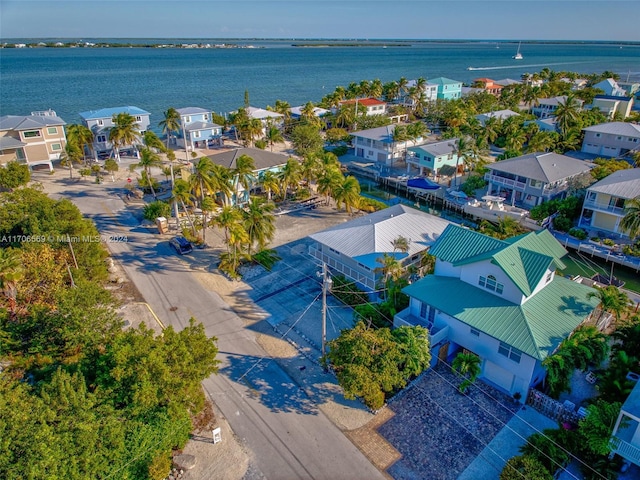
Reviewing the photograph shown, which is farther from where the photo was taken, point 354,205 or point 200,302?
point 354,205

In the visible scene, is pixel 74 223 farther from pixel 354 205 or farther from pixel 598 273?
pixel 598 273

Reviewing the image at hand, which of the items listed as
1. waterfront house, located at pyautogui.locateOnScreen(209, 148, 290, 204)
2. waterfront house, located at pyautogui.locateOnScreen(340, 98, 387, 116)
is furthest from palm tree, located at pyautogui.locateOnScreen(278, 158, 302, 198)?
waterfront house, located at pyautogui.locateOnScreen(340, 98, 387, 116)

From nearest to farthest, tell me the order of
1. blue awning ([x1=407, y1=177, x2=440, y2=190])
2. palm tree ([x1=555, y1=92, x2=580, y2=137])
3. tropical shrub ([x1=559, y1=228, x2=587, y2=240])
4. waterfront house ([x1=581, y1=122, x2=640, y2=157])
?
tropical shrub ([x1=559, y1=228, x2=587, y2=240]) < blue awning ([x1=407, y1=177, x2=440, y2=190]) < waterfront house ([x1=581, y1=122, x2=640, y2=157]) < palm tree ([x1=555, y1=92, x2=580, y2=137])

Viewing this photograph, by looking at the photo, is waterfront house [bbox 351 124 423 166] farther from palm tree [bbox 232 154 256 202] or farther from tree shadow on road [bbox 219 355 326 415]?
tree shadow on road [bbox 219 355 326 415]

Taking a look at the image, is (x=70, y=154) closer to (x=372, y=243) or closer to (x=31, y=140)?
(x=31, y=140)

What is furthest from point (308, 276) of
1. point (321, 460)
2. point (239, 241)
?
point (321, 460)

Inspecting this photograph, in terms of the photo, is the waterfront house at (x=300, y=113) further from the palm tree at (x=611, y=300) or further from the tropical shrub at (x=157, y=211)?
the palm tree at (x=611, y=300)
